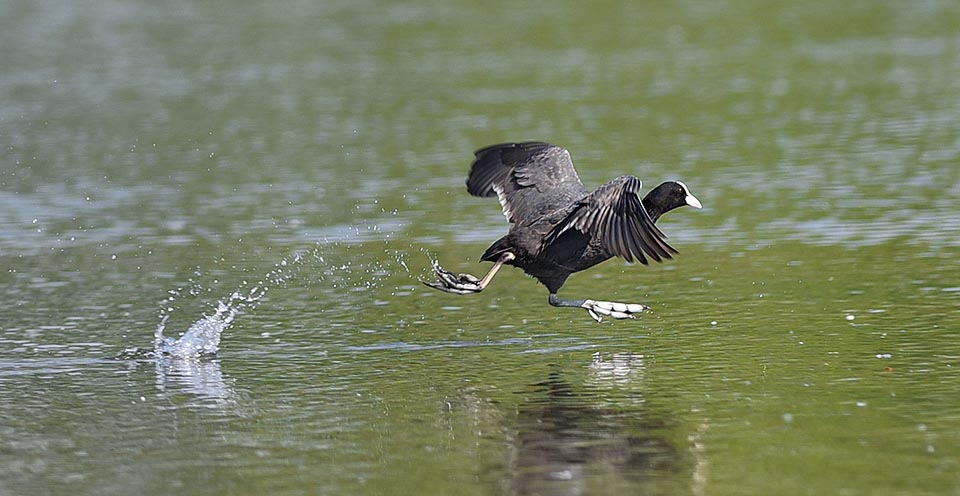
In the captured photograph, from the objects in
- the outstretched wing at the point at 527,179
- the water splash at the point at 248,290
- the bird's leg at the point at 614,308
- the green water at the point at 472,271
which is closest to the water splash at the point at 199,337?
the water splash at the point at 248,290

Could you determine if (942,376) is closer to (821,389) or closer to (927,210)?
(821,389)

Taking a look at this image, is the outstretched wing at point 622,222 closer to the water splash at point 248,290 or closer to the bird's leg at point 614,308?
the bird's leg at point 614,308

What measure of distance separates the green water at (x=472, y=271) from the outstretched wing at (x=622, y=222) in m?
0.73

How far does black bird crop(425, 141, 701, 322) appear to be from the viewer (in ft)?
29.2

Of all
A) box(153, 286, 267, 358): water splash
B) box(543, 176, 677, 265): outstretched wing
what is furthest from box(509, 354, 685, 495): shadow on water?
box(153, 286, 267, 358): water splash

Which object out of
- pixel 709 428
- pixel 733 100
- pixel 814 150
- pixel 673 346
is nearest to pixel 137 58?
pixel 733 100

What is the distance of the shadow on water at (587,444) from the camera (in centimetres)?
652

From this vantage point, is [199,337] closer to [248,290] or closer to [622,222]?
[248,290]

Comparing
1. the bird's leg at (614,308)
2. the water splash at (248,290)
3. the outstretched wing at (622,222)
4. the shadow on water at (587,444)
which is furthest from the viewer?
the water splash at (248,290)

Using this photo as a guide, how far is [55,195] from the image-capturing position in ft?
54.4

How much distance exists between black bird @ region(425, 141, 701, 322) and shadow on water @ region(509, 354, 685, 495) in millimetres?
914

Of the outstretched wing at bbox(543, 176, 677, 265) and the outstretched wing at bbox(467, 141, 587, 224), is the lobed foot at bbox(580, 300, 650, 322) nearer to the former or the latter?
the outstretched wing at bbox(543, 176, 677, 265)

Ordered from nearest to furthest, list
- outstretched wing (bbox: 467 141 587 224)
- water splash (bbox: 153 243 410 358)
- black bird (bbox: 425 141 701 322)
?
1. black bird (bbox: 425 141 701 322)
2. water splash (bbox: 153 243 410 358)
3. outstretched wing (bbox: 467 141 587 224)

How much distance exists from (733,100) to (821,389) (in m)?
13.9
